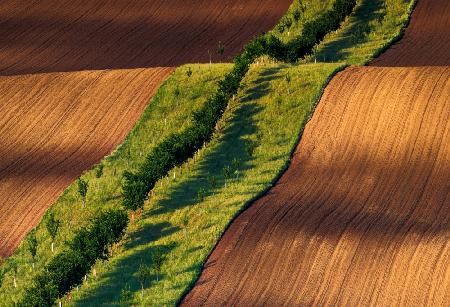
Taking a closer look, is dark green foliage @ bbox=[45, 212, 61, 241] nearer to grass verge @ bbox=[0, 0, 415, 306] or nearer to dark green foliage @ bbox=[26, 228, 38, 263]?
grass verge @ bbox=[0, 0, 415, 306]

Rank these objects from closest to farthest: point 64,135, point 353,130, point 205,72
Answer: point 353,130 → point 64,135 → point 205,72

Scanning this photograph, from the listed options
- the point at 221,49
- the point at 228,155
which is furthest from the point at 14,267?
the point at 221,49

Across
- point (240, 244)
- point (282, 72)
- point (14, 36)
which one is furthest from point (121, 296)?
point (14, 36)

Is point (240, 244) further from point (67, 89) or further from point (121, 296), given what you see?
point (67, 89)

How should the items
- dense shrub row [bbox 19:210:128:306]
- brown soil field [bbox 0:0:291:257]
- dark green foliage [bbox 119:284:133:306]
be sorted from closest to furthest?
dense shrub row [bbox 19:210:128:306]
dark green foliage [bbox 119:284:133:306]
brown soil field [bbox 0:0:291:257]

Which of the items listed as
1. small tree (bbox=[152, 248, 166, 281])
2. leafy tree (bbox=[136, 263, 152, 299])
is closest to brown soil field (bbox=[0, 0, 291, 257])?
leafy tree (bbox=[136, 263, 152, 299])

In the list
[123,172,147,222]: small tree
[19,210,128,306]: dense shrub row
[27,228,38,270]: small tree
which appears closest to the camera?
[19,210,128,306]: dense shrub row
